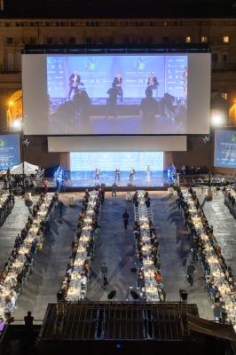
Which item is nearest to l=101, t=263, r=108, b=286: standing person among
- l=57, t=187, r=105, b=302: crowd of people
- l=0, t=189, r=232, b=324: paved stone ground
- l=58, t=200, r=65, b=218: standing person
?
l=0, t=189, r=232, b=324: paved stone ground

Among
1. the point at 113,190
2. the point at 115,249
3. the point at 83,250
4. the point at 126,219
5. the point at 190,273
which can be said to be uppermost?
the point at 113,190

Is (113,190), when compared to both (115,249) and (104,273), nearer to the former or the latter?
(115,249)

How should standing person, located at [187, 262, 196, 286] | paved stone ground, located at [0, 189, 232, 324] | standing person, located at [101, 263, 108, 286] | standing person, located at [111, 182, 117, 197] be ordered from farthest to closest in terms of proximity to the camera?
1. standing person, located at [111, 182, 117, 197]
2. standing person, located at [101, 263, 108, 286]
3. standing person, located at [187, 262, 196, 286]
4. paved stone ground, located at [0, 189, 232, 324]

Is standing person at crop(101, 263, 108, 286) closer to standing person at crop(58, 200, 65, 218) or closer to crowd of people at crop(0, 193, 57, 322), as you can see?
crowd of people at crop(0, 193, 57, 322)

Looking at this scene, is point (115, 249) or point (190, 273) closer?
point (190, 273)

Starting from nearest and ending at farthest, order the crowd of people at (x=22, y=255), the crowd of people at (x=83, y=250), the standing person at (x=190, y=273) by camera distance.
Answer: the crowd of people at (x=22, y=255)
the crowd of people at (x=83, y=250)
the standing person at (x=190, y=273)

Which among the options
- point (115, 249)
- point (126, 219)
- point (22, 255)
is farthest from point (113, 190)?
point (22, 255)

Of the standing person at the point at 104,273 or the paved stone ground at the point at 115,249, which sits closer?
the paved stone ground at the point at 115,249

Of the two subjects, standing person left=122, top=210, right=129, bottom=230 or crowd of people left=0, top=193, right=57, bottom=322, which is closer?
crowd of people left=0, top=193, right=57, bottom=322

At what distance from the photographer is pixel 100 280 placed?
35688mm

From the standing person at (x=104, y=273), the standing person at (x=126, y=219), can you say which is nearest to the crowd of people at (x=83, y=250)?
the standing person at (x=104, y=273)

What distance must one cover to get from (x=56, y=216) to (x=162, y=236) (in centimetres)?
770

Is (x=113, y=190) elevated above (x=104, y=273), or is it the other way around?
(x=113, y=190)

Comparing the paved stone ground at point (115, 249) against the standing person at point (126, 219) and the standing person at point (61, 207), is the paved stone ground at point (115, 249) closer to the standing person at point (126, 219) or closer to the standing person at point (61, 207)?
the standing person at point (61, 207)
